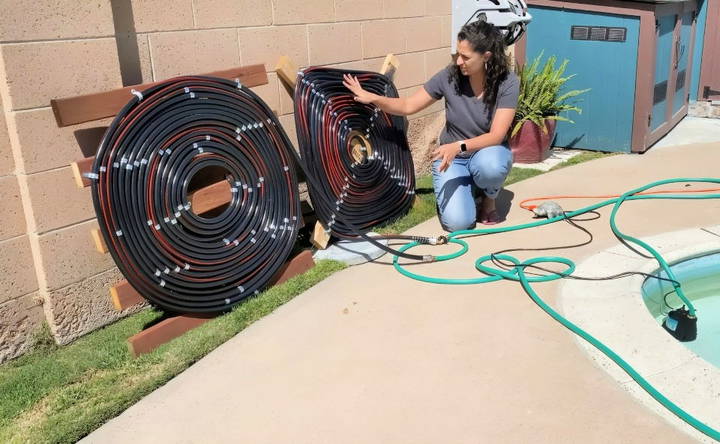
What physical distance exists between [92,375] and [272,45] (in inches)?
85.2

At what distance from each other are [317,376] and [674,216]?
2.71 m

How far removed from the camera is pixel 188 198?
11.0 feet

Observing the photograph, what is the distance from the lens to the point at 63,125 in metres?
2.93

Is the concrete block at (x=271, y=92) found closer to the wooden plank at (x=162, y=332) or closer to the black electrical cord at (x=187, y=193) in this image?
the black electrical cord at (x=187, y=193)

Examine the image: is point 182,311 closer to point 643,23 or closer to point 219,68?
point 219,68

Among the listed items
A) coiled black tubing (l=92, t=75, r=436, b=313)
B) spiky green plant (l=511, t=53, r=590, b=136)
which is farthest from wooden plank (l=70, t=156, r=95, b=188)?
spiky green plant (l=511, t=53, r=590, b=136)

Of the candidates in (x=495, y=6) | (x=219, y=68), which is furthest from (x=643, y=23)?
(x=219, y=68)

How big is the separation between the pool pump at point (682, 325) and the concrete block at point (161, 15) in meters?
2.77

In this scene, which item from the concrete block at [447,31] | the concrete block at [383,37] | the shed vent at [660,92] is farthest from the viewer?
the shed vent at [660,92]

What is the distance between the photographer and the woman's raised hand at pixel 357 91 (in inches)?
171

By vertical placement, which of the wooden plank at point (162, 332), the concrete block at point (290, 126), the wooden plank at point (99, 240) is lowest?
the wooden plank at point (162, 332)

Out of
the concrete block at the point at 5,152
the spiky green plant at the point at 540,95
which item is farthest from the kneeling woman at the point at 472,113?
the concrete block at the point at 5,152

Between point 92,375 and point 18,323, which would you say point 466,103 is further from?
point 18,323

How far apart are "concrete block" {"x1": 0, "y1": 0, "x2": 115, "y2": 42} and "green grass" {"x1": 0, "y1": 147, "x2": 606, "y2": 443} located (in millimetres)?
1302
